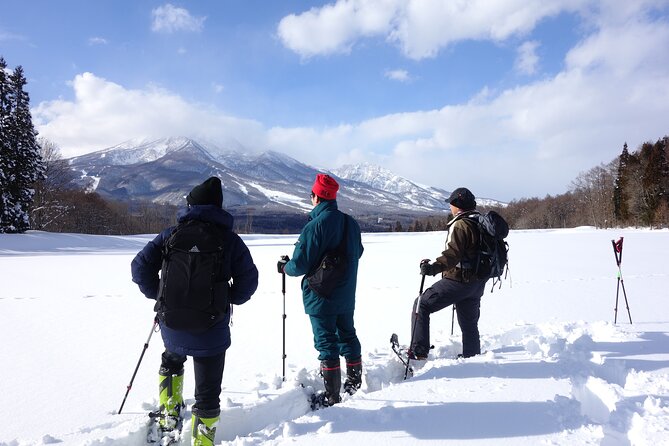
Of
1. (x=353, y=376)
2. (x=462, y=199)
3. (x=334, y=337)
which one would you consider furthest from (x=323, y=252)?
(x=462, y=199)

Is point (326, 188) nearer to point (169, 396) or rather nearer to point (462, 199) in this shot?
point (462, 199)

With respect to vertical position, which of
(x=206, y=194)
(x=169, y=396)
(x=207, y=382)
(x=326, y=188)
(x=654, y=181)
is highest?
(x=654, y=181)

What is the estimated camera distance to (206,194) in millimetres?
2725

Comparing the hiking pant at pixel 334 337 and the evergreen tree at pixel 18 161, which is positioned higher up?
the evergreen tree at pixel 18 161

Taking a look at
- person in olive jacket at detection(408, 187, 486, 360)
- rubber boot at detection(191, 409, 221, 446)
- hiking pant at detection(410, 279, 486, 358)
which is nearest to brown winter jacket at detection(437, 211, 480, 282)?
person in olive jacket at detection(408, 187, 486, 360)

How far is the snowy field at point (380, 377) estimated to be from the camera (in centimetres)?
271

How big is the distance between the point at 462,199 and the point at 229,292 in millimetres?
2520

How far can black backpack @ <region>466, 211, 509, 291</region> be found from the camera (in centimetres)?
397

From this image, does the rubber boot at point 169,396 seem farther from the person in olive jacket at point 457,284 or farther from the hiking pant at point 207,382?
the person in olive jacket at point 457,284

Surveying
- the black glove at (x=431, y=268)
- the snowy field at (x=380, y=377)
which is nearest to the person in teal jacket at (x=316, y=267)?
the snowy field at (x=380, y=377)

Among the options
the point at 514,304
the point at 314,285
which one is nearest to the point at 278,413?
the point at 314,285

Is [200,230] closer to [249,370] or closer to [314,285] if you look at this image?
[314,285]

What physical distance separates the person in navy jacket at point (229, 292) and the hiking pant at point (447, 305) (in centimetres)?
196

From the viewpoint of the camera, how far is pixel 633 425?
2658 millimetres
